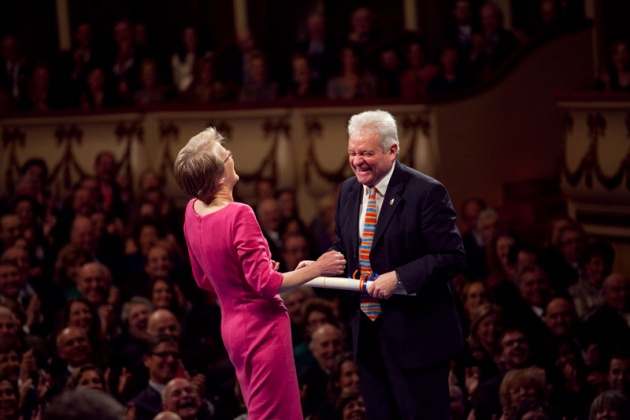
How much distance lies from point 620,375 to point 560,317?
72 cm

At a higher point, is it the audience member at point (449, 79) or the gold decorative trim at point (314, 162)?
the audience member at point (449, 79)

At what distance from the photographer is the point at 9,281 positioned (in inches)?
300

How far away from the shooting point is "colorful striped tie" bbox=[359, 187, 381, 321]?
4496 mm

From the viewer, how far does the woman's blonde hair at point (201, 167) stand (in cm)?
430

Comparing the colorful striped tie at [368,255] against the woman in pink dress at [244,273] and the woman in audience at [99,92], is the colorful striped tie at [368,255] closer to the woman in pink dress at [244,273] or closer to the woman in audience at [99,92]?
the woman in pink dress at [244,273]

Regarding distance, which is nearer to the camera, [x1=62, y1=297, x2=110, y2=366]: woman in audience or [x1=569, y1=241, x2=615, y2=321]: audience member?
[x1=62, y1=297, x2=110, y2=366]: woman in audience

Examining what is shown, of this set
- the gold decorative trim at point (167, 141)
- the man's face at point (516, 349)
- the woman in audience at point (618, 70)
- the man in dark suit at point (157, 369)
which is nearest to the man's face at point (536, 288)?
the man's face at point (516, 349)

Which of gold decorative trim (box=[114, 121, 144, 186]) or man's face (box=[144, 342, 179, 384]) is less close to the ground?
gold decorative trim (box=[114, 121, 144, 186])

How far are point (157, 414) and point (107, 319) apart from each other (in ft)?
4.57

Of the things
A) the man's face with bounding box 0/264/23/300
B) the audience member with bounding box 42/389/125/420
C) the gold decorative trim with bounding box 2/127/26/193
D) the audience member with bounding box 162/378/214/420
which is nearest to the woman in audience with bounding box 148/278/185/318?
the man's face with bounding box 0/264/23/300

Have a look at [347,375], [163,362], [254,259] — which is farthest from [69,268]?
[254,259]

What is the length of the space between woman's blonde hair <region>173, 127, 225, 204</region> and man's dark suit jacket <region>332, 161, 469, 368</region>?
0.60 meters

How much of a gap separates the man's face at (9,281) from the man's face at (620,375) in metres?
3.53

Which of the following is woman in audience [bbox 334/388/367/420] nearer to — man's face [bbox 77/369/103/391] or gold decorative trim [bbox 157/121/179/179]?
man's face [bbox 77/369/103/391]
